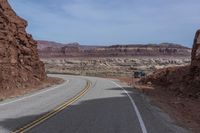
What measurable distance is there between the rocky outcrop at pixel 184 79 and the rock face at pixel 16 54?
1326cm

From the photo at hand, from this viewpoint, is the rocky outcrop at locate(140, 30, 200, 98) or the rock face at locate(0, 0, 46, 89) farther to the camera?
the rock face at locate(0, 0, 46, 89)

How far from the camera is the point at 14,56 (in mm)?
42812

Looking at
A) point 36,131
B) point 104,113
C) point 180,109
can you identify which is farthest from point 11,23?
point 36,131

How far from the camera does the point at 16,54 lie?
44.4 meters

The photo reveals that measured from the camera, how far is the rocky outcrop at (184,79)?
35.5 m

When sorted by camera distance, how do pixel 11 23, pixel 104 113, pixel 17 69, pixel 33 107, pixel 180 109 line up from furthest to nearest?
pixel 11 23
pixel 17 69
pixel 180 109
pixel 33 107
pixel 104 113

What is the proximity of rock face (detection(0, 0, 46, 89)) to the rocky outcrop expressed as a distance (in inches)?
522

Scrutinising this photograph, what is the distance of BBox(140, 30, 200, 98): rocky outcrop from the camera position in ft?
116

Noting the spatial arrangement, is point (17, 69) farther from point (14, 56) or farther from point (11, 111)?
point (11, 111)

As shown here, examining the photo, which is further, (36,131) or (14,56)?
(14,56)

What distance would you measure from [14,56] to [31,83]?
3.38 metres

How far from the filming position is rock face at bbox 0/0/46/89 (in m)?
38.5

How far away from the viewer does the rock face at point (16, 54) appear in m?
38.5

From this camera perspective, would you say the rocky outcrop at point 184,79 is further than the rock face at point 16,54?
No
